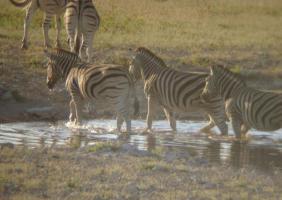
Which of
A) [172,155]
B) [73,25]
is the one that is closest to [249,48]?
[73,25]

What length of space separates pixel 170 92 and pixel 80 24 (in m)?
5.41

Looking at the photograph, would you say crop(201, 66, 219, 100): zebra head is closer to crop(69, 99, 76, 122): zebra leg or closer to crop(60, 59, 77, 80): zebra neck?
crop(69, 99, 76, 122): zebra leg

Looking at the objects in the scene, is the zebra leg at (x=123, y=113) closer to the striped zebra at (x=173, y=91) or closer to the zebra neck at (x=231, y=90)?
the striped zebra at (x=173, y=91)

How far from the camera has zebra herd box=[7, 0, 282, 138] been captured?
12.1 meters

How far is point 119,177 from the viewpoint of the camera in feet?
28.8

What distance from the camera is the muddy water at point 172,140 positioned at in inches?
431

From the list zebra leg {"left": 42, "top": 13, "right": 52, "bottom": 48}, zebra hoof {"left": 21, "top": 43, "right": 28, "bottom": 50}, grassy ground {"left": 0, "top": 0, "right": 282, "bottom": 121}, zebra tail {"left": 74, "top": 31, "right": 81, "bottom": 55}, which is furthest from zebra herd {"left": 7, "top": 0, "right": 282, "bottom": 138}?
zebra leg {"left": 42, "top": 13, "right": 52, "bottom": 48}

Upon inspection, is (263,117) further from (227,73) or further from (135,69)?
(135,69)

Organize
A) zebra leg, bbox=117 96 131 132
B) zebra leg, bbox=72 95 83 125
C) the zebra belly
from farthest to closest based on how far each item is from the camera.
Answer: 1. zebra leg, bbox=72 95 83 125
2. zebra leg, bbox=117 96 131 132
3. the zebra belly

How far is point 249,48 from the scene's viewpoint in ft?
66.9

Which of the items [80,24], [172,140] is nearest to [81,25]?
[80,24]

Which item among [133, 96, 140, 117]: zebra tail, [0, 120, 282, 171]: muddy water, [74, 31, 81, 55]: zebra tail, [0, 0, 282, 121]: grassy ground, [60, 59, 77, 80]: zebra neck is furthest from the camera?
[74, 31, 81, 55]: zebra tail

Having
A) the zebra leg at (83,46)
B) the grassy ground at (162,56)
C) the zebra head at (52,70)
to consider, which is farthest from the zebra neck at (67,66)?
the zebra leg at (83,46)

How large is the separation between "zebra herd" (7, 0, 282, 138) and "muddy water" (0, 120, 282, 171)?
0.95ft
